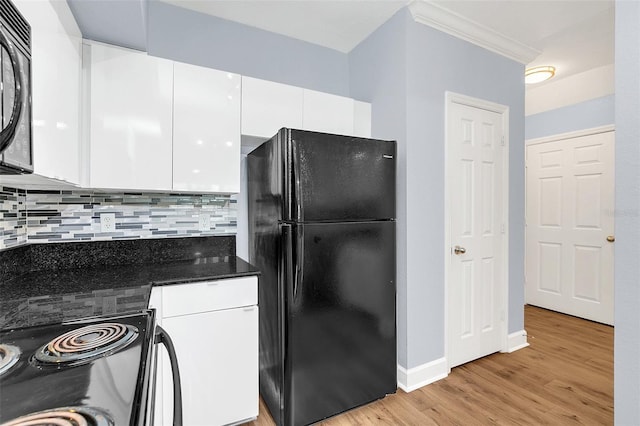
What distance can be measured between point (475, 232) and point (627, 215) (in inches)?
52.0

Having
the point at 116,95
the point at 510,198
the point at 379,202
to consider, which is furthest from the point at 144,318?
the point at 510,198

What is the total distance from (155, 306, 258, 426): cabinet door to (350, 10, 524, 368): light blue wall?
1073mm

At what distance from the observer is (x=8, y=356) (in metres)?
0.78

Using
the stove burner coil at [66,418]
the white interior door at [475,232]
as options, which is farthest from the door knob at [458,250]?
the stove burner coil at [66,418]

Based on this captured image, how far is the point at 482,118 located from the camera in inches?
99.8

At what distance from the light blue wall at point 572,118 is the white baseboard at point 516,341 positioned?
7.86 ft

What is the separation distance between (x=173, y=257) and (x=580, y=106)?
4380 mm

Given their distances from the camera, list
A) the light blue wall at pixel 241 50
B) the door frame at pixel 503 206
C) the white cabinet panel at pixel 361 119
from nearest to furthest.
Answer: the light blue wall at pixel 241 50
the door frame at pixel 503 206
the white cabinet panel at pixel 361 119

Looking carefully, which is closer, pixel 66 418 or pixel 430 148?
pixel 66 418

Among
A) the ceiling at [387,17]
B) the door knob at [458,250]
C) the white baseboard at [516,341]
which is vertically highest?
the ceiling at [387,17]

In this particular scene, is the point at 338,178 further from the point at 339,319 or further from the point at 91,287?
the point at 91,287

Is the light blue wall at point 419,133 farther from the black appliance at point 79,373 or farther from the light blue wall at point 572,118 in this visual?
the light blue wall at point 572,118

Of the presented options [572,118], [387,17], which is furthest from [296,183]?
[572,118]

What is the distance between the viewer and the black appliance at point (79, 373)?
562 mm
